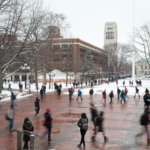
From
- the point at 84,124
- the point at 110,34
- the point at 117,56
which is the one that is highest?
the point at 110,34

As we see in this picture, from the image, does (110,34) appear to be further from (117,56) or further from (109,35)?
(117,56)

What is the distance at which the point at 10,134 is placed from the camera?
33.5 feet

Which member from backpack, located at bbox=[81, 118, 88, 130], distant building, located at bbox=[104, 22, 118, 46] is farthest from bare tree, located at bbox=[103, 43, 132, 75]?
backpack, located at bbox=[81, 118, 88, 130]

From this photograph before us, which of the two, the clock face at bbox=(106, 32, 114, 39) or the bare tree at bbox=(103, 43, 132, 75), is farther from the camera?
the clock face at bbox=(106, 32, 114, 39)

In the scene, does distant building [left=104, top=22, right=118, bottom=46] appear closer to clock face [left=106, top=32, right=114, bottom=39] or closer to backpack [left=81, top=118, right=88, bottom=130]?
clock face [left=106, top=32, right=114, bottom=39]

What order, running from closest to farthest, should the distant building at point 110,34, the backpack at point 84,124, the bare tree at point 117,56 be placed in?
1. the backpack at point 84,124
2. the bare tree at point 117,56
3. the distant building at point 110,34

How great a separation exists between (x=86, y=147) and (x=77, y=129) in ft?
9.03

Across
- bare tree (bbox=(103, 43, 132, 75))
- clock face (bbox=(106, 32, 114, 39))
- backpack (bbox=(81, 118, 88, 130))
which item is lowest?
backpack (bbox=(81, 118, 88, 130))

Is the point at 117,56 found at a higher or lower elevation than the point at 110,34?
lower

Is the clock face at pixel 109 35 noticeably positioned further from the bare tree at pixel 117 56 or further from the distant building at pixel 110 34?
the bare tree at pixel 117 56

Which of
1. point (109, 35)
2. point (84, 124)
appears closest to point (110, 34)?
point (109, 35)

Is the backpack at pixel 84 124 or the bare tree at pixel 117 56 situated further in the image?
the bare tree at pixel 117 56

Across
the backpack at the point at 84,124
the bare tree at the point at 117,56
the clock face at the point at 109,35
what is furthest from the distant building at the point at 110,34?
the backpack at the point at 84,124

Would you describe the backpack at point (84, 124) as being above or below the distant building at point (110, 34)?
below
